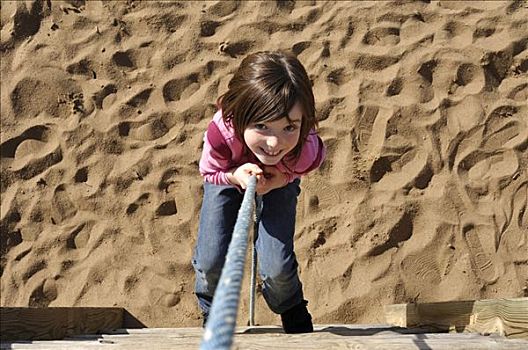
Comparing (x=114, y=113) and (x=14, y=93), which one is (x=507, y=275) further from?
(x=14, y=93)

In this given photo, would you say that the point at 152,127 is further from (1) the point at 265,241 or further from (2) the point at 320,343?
(2) the point at 320,343

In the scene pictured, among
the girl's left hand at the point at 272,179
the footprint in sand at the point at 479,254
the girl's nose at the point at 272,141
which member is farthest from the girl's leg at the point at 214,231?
the footprint in sand at the point at 479,254

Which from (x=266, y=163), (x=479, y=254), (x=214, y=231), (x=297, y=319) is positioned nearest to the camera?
(x=266, y=163)

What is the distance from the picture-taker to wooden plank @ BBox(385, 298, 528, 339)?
83.9 inches

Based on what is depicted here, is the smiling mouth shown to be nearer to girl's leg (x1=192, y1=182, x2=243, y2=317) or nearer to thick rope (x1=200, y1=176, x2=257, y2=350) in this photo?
girl's leg (x1=192, y1=182, x2=243, y2=317)

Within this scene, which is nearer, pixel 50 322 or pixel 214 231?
pixel 214 231

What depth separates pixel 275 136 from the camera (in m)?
2.09

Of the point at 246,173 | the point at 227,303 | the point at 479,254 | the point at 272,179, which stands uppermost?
the point at 227,303

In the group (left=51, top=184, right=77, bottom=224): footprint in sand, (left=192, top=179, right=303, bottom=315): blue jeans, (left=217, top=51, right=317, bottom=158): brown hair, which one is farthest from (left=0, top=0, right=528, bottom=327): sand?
(left=217, top=51, right=317, bottom=158): brown hair

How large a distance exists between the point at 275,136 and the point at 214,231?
0.46 m

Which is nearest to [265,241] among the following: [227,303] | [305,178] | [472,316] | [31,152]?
[472,316]

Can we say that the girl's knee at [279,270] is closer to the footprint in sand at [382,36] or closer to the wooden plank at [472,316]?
the wooden plank at [472,316]

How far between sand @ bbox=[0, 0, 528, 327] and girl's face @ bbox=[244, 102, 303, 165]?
A: 1.45 meters

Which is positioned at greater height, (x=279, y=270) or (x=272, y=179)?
(x=272, y=179)
